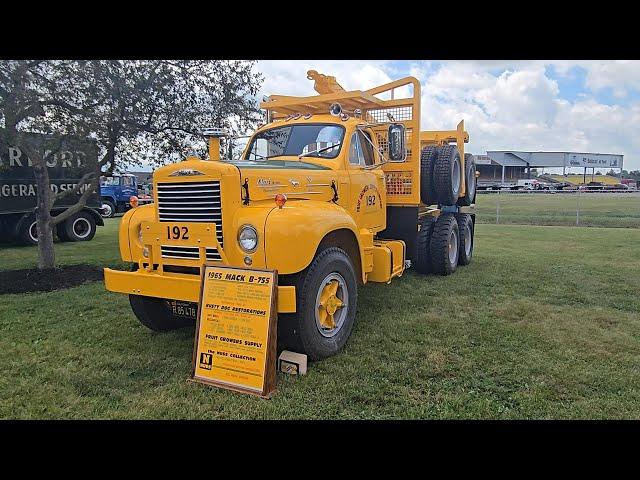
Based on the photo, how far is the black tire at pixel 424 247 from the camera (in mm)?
7975

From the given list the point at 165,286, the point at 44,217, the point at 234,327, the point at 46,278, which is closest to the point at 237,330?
the point at 234,327

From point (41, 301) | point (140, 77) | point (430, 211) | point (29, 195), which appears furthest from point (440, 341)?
point (29, 195)

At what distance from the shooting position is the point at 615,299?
6.50m

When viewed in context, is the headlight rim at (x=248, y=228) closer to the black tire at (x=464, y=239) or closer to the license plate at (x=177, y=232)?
the license plate at (x=177, y=232)

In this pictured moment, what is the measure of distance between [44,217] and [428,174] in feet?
21.1

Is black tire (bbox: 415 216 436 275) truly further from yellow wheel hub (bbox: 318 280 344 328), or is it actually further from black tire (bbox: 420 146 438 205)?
yellow wheel hub (bbox: 318 280 344 328)

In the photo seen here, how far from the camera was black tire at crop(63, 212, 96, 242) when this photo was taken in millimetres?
13859

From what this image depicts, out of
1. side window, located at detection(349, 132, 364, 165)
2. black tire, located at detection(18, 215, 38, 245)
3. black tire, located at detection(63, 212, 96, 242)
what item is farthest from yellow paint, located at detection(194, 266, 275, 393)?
black tire, located at detection(63, 212, 96, 242)

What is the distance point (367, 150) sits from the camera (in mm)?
6273

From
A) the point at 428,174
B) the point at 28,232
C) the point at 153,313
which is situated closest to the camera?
the point at 153,313

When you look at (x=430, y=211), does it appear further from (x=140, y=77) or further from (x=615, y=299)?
(x=140, y=77)

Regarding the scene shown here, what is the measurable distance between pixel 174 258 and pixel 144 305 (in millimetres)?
938

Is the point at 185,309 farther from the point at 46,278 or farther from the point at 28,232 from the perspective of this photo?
the point at 28,232

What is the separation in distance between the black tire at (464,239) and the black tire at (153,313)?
18.6 ft
